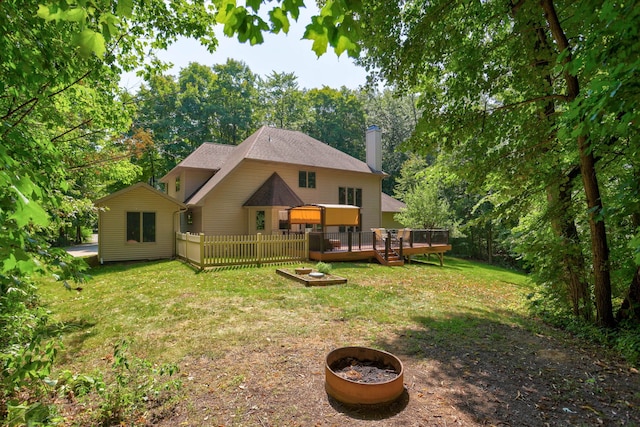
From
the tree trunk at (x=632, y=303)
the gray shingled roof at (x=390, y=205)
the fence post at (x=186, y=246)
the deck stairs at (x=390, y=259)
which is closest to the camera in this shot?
the tree trunk at (x=632, y=303)

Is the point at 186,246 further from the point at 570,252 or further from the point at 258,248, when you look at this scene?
the point at 570,252

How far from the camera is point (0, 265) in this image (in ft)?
7.13

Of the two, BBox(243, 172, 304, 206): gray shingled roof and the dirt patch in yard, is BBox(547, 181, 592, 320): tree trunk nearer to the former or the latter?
the dirt patch in yard

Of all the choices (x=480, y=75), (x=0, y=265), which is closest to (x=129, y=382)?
(x=0, y=265)

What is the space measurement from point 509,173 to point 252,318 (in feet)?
21.9

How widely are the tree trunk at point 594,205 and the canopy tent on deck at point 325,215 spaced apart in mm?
11429

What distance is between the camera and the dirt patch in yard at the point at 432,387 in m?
3.37

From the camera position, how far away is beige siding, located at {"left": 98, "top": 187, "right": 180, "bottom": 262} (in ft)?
50.1

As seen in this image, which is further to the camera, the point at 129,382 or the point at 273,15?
the point at 129,382

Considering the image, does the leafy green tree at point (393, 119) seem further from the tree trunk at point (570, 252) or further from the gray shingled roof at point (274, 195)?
the tree trunk at point (570, 252)

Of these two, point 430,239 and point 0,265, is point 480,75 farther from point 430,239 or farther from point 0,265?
point 430,239

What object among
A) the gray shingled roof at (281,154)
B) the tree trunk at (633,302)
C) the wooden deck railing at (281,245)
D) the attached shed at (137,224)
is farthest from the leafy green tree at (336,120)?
the tree trunk at (633,302)

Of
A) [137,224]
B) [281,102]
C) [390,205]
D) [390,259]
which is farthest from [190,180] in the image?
[281,102]

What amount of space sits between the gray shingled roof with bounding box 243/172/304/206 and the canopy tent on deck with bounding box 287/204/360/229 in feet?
2.39
